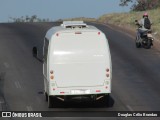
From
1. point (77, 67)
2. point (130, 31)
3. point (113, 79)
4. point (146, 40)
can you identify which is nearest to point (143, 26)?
point (146, 40)

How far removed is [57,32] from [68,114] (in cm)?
297

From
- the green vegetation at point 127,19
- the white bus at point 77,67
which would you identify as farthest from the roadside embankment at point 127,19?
the white bus at point 77,67

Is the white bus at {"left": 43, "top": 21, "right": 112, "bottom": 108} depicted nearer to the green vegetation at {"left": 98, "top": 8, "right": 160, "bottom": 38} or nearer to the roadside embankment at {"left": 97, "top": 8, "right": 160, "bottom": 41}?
the roadside embankment at {"left": 97, "top": 8, "right": 160, "bottom": 41}

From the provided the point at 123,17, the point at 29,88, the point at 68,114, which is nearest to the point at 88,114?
the point at 68,114

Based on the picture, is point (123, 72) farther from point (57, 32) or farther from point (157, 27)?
point (157, 27)

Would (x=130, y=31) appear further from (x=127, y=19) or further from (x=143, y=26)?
(x=143, y=26)

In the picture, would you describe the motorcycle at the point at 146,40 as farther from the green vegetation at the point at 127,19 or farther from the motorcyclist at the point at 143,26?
the green vegetation at the point at 127,19

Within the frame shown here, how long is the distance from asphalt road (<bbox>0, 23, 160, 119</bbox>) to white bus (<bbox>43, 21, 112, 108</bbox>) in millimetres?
855

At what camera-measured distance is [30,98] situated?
2447 centimetres

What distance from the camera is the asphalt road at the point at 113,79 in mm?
23172

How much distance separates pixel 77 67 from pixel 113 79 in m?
6.68

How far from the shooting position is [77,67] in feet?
72.2

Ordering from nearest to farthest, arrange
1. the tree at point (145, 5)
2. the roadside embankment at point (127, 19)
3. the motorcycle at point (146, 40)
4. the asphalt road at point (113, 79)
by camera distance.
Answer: the asphalt road at point (113, 79)
the motorcycle at point (146, 40)
the roadside embankment at point (127, 19)
the tree at point (145, 5)

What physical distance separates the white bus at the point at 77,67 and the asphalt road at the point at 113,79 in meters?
0.86
